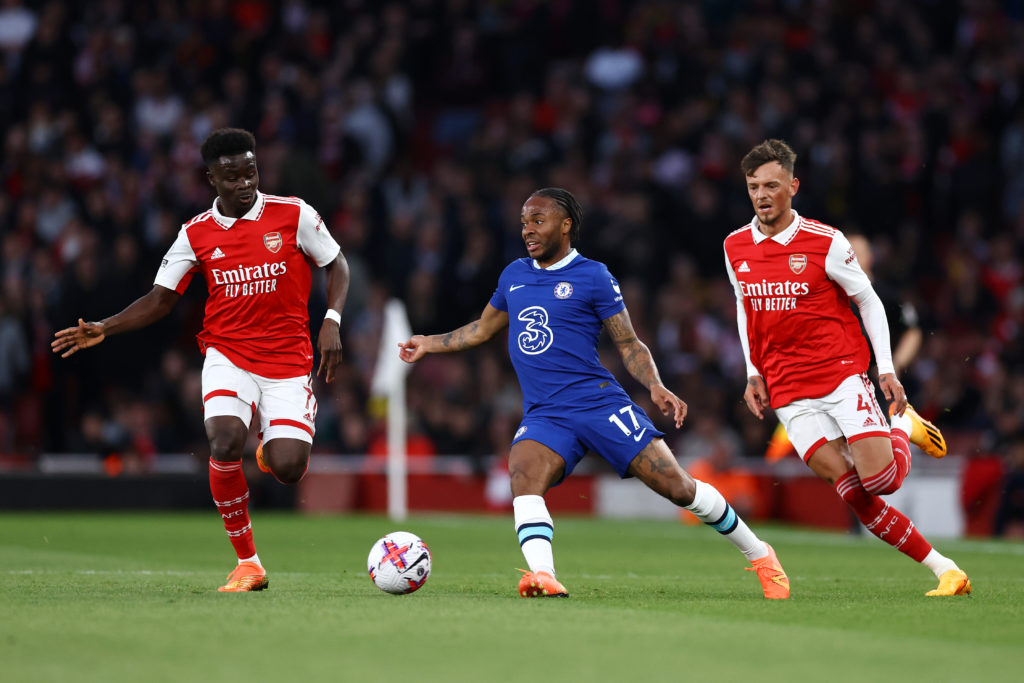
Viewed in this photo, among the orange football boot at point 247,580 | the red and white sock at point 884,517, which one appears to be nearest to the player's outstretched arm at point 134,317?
the orange football boot at point 247,580

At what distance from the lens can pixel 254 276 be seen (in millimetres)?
8734

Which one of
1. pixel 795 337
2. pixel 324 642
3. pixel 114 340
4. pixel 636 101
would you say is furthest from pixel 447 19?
pixel 324 642

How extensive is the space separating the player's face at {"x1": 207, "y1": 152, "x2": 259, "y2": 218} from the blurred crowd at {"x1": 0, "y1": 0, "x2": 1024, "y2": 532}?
10.3m

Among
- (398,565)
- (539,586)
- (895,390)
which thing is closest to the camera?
(539,586)

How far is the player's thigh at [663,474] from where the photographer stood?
26.1 ft

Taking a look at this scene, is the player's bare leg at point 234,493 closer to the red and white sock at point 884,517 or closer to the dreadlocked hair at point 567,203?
the dreadlocked hair at point 567,203

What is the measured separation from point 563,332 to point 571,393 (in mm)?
338

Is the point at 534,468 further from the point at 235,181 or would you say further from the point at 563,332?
the point at 235,181

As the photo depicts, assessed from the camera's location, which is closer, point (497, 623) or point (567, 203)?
point (497, 623)

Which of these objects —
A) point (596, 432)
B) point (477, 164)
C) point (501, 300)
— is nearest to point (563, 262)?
point (501, 300)

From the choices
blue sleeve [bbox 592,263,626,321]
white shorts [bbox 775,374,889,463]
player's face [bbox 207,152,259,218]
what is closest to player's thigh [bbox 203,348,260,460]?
player's face [bbox 207,152,259,218]

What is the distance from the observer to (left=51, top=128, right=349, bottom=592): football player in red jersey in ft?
28.1

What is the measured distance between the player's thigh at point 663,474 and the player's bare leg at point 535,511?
429 millimetres

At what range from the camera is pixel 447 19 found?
23656 millimetres
